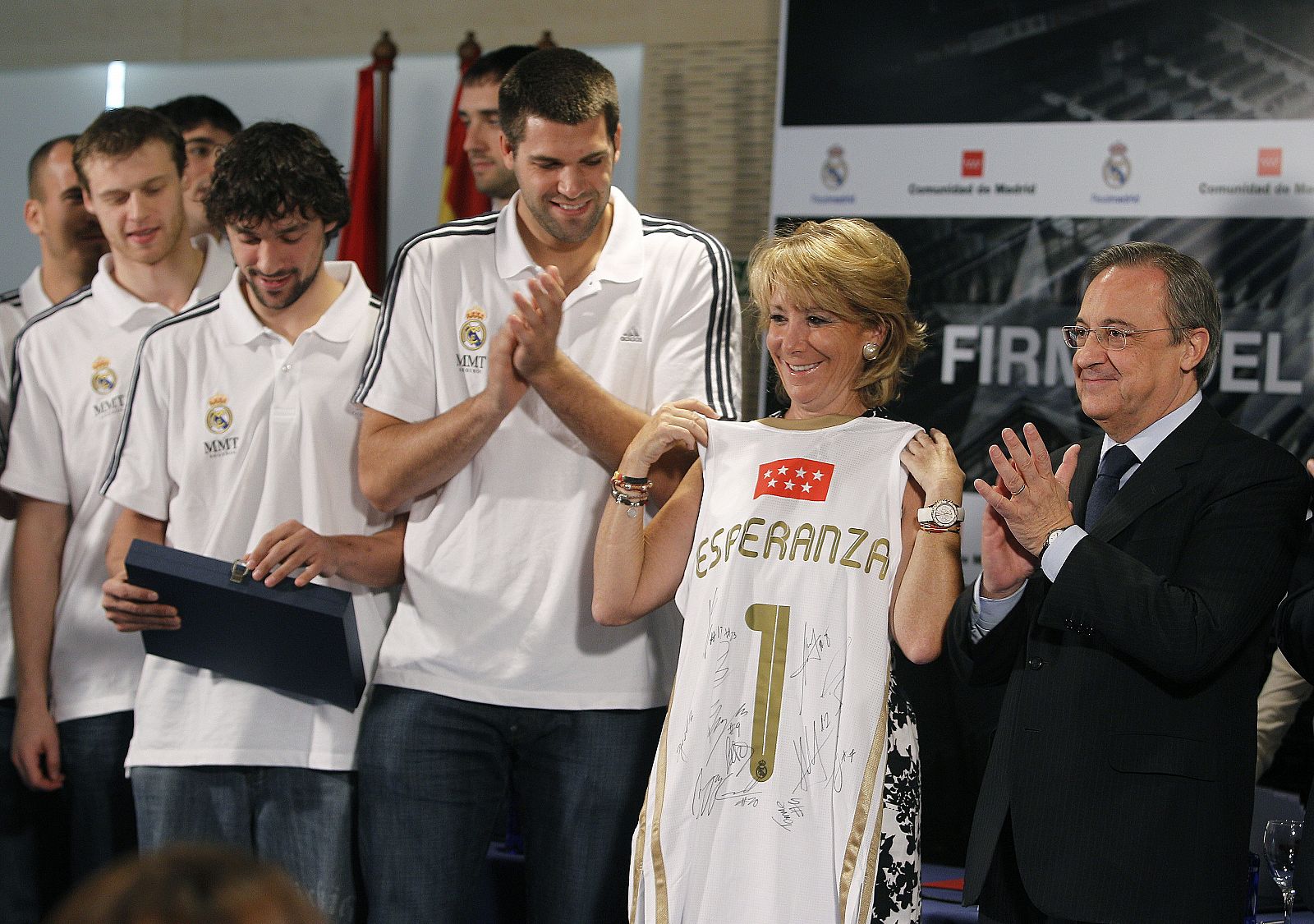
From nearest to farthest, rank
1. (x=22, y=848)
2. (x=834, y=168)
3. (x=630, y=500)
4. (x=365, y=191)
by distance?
(x=630, y=500) → (x=22, y=848) → (x=834, y=168) → (x=365, y=191)

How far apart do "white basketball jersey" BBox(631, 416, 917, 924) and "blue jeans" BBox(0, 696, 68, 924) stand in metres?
2.04

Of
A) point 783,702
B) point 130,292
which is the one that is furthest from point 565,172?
point 130,292

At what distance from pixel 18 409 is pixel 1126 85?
365 centimetres

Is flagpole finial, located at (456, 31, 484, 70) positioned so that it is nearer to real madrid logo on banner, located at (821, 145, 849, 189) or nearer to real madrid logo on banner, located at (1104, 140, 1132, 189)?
real madrid logo on banner, located at (821, 145, 849, 189)

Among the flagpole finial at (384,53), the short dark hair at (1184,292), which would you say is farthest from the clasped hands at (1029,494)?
the flagpole finial at (384,53)

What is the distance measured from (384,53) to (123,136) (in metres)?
2.70

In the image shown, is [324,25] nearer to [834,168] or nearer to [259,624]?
[834,168]

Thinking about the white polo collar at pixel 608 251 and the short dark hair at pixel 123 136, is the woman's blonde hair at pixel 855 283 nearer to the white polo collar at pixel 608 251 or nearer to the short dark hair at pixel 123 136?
the white polo collar at pixel 608 251

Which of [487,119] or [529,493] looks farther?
[487,119]

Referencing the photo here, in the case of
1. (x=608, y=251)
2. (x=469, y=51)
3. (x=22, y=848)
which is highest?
(x=469, y=51)

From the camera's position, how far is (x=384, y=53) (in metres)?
6.23

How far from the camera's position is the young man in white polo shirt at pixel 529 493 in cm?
289

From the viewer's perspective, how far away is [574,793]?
2.90 metres

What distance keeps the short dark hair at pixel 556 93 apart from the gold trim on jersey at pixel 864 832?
1.40m
